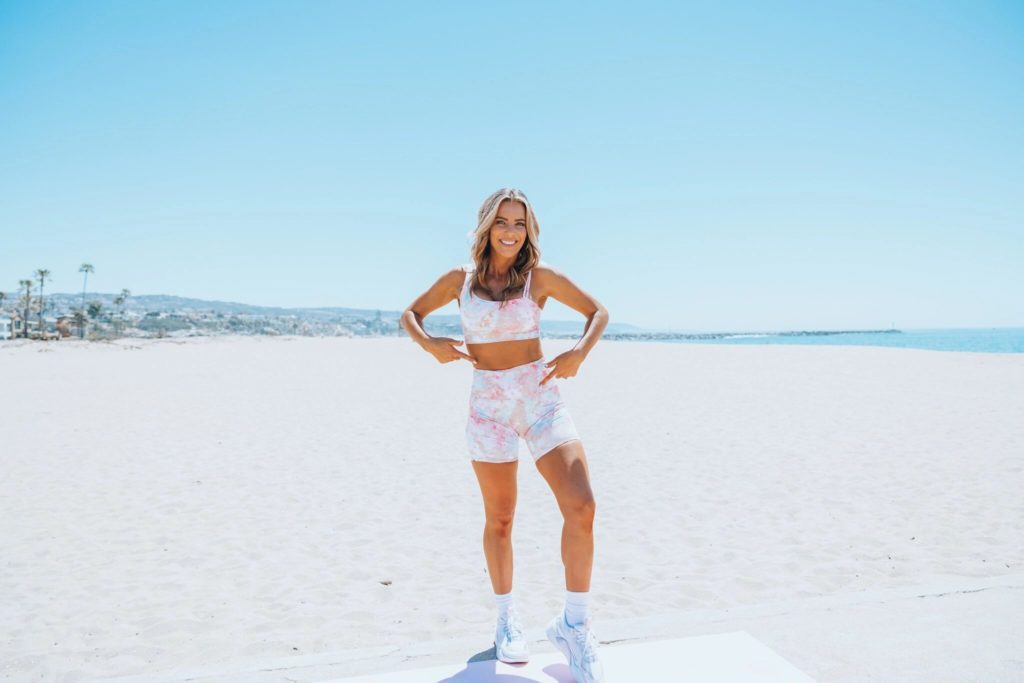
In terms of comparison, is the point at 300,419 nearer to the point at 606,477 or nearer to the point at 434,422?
the point at 434,422

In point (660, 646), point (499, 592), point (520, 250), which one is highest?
point (520, 250)

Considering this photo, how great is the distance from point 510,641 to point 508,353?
1.37 meters

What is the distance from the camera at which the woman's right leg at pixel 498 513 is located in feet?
9.39

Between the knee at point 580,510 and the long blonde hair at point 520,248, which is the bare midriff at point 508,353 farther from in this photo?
the knee at point 580,510

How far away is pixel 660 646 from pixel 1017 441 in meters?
8.71

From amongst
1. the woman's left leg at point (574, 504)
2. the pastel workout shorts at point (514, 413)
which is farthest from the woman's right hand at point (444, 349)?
the woman's left leg at point (574, 504)

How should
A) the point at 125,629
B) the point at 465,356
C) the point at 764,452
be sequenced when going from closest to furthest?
1. the point at 465,356
2. the point at 125,629
3. the point at 764,452

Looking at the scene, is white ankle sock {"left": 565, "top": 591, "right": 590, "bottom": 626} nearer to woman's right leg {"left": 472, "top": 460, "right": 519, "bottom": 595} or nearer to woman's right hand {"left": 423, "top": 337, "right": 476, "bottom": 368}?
woman's right leg {"left": 472, "top": 460, "right": 519, "bottom": 595}

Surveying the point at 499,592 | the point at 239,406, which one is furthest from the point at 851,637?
the point at 239,406

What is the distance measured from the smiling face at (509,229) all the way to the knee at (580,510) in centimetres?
116

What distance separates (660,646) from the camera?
3.00 meters

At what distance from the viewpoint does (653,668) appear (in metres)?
2.79

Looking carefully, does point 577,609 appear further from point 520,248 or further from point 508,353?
point 520,248

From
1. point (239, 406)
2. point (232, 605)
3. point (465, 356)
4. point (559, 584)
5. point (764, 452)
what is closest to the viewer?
point (465, 356)
